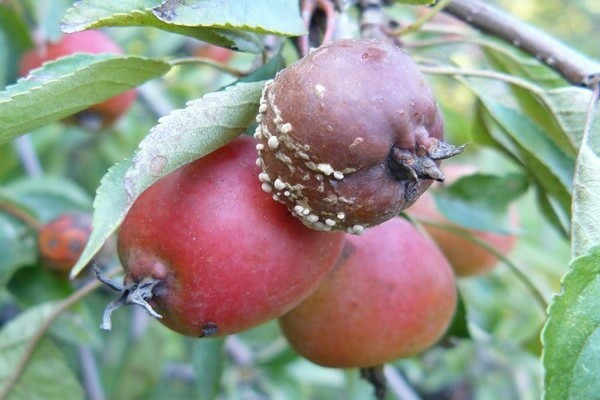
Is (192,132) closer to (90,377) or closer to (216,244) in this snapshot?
(216,244)

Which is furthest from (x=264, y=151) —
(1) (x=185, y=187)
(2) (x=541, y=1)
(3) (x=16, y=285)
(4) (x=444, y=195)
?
(2) (x=541, y=1)

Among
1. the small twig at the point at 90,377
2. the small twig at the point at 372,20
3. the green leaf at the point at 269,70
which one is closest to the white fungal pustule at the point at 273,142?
the green leaf at the point at 269,70

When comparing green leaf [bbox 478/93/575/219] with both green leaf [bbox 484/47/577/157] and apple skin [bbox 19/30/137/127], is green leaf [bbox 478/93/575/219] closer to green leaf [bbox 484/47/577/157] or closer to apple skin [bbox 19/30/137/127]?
green leaf [bbox 484/47/577/157]

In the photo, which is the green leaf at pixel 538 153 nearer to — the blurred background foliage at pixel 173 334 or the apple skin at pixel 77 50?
the blurred background foliage at pixel 173 334

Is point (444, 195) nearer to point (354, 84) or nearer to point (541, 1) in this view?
point (354, 84)

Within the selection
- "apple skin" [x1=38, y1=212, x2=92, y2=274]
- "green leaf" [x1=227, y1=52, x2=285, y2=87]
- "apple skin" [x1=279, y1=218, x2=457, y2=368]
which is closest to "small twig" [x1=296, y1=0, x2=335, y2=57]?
"green leaf" [x1=227, y1=52, x2=285, y2=87]

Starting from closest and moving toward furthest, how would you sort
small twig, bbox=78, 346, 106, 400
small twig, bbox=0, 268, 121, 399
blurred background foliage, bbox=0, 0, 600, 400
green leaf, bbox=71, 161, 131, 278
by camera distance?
green leaf, bbox=71, 161, 131, 278 → small twig, bbox=0, 268, 121, 399 → blurred background foliage, bbox=0, 0, 600, 400 → small twig, bbox=78, 346, 106, 400

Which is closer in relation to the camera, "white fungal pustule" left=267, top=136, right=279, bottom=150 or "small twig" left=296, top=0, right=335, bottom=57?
"white fungal pustule" left=267, top=136, right=279, bottom=150
